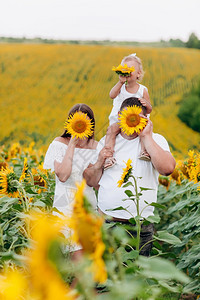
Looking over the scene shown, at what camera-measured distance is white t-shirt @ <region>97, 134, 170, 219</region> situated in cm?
178

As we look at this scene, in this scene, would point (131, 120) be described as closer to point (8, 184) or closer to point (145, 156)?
point (145, 156)

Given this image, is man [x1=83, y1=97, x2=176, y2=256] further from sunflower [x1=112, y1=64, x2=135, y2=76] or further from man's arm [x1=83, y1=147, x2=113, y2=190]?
sunflower [x1=112, y1=64, x2=135, y2=76]

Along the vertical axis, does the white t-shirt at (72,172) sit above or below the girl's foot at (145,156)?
below

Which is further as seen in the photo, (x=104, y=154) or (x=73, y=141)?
(x=73, y=141)

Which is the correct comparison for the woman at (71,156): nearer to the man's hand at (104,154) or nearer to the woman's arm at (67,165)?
the woman's arm at (67,165)

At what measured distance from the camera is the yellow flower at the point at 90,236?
497 mm

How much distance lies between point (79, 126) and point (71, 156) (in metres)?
0.18

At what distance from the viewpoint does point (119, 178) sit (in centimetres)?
181

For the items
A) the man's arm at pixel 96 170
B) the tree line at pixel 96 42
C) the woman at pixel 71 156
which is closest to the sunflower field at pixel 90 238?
the woman at pixel 71 156

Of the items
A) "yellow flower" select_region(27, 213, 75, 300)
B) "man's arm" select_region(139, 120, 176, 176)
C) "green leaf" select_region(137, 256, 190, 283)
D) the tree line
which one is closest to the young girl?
"man's arm" select_region(139, 120, 176, 176)

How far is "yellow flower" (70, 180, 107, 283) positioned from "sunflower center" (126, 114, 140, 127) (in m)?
1.22

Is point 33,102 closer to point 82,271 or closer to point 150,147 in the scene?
point 150,147

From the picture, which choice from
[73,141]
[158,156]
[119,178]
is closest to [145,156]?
[158,156]

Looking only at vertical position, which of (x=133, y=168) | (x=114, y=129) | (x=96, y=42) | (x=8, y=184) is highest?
(x=96, y=42)
